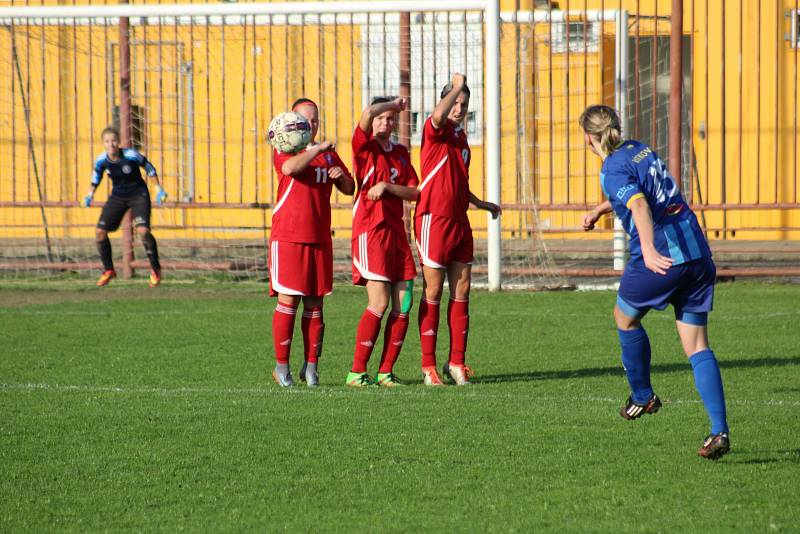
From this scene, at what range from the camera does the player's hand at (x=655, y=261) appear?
606 centimetres

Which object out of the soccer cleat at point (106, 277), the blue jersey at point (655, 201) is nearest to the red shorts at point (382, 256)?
the blue jersey at point (655, 201)

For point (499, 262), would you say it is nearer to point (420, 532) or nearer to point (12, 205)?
point (12, 205)

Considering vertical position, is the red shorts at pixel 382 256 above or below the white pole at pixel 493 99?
below

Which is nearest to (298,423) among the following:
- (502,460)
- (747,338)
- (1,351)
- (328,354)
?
(502,460)

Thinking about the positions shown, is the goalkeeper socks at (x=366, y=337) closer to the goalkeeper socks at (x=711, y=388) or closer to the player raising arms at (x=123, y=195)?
the goalkeeper socks at (x=711, y=388)

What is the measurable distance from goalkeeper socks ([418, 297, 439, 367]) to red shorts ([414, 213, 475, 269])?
293 millimetres

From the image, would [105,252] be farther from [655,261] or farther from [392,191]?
[655,261]

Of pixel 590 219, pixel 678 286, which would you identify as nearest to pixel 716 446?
pixel 678 286

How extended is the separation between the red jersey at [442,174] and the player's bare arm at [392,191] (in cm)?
23

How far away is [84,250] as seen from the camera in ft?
67.8

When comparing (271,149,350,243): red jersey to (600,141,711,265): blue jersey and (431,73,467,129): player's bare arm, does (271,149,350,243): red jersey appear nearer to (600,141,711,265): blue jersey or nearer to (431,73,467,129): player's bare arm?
(431,73,467,129): player's bare arm

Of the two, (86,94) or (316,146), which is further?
(86,94)

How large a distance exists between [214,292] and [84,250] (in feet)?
18.1

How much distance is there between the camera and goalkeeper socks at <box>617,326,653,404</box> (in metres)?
6.54
